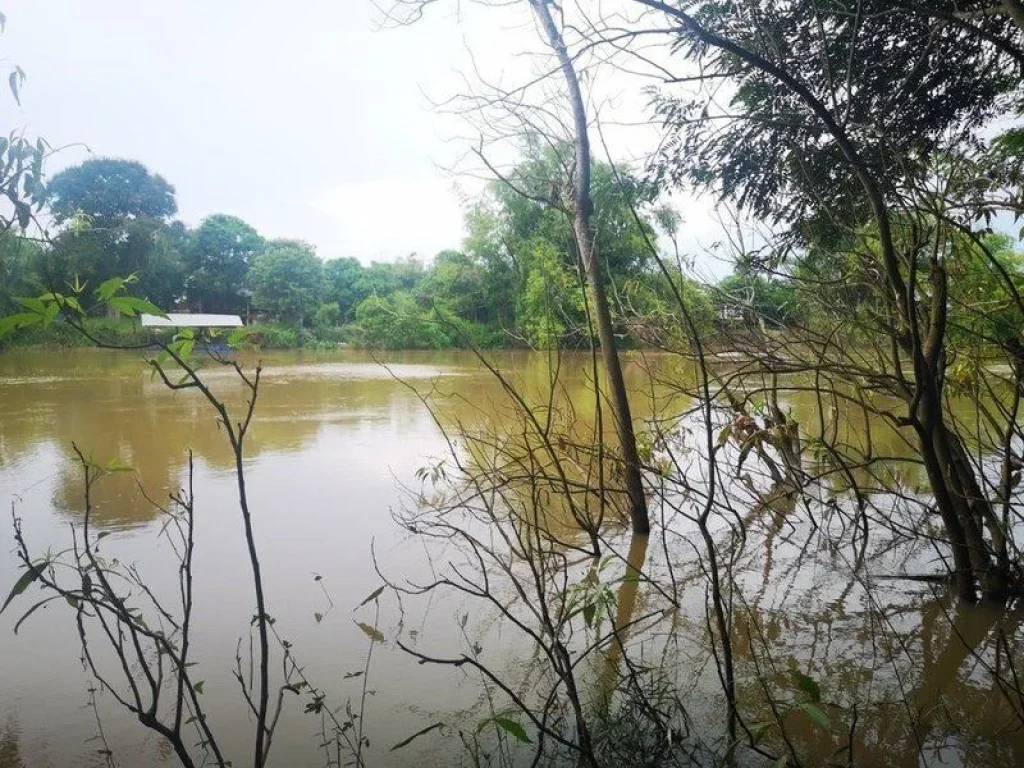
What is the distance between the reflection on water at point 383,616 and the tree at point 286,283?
2034 centimetres

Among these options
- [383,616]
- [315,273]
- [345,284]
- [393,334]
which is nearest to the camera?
[383,616]

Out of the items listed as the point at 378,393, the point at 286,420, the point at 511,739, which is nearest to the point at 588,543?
the point at 511,739

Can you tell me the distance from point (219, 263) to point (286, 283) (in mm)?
2488

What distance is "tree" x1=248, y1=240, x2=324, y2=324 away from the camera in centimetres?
2680

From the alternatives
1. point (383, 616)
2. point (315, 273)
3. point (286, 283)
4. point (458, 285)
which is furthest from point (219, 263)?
point (383, 616)

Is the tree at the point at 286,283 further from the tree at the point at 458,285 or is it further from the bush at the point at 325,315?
the tree at the point at 458,285

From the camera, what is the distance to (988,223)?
3150mm

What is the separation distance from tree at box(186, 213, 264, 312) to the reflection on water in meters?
19.4

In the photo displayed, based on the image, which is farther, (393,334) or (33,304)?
(393,334)

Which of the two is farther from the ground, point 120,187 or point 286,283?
point 120,187

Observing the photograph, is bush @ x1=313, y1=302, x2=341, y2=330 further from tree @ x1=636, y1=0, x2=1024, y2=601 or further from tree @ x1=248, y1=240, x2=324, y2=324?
tree @ x1=636, y1=0, x2=1024, y2=601

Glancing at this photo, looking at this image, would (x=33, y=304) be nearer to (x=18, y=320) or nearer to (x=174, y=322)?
(x=18, y=320)

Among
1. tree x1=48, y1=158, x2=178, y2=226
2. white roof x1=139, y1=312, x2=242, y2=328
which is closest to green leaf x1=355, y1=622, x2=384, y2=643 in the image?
white roof x1=139, y1=312, x2=242, y2=328

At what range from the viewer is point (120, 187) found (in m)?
17.9
